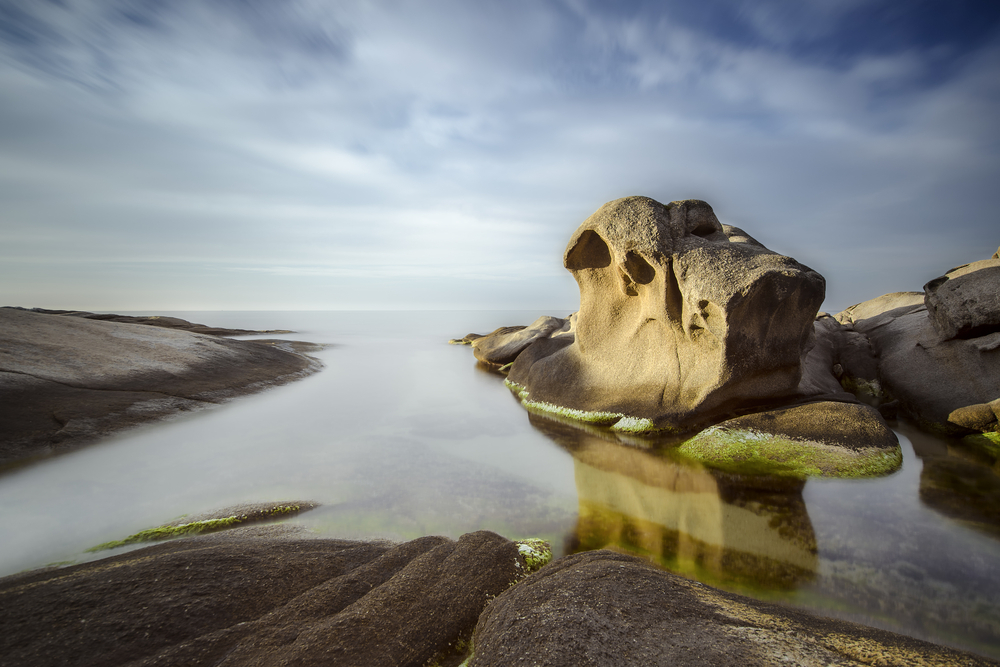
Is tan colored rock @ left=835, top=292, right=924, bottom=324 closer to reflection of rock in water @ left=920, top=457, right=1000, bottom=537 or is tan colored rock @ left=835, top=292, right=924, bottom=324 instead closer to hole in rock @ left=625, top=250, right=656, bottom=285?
reflection of rock in water @ left=920, top=457, right=1000, bottom=537

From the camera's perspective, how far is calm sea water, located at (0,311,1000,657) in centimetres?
304

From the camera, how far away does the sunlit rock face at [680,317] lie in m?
5.83

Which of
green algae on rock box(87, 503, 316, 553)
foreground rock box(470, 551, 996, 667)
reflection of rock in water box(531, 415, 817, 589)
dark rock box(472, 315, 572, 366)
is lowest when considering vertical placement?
green algae on rock box(87, 503, 316, 553)

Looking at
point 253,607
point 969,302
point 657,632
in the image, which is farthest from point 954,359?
point 253,607

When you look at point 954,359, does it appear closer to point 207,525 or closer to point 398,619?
point 398,619

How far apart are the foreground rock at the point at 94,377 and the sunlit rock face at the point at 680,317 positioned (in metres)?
6.72

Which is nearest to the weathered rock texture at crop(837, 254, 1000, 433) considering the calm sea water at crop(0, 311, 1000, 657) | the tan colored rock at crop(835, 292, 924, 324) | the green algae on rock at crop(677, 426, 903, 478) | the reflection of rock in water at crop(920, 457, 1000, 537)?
the calm sea water at crop(0, 311, 1000, 657)

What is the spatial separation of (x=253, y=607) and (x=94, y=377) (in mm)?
6743

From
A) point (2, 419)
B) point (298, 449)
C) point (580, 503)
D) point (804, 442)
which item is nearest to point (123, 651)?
point (580, 503)

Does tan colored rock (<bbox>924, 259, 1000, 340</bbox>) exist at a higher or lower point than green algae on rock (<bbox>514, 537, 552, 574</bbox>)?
higher

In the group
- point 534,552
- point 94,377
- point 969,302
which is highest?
point 969,302

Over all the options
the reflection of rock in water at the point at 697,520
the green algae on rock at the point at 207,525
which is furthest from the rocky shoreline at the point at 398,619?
the reflection of rock in water at the point at 697,520

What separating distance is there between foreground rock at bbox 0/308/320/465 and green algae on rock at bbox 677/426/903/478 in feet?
26.3

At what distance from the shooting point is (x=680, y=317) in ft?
22.4
